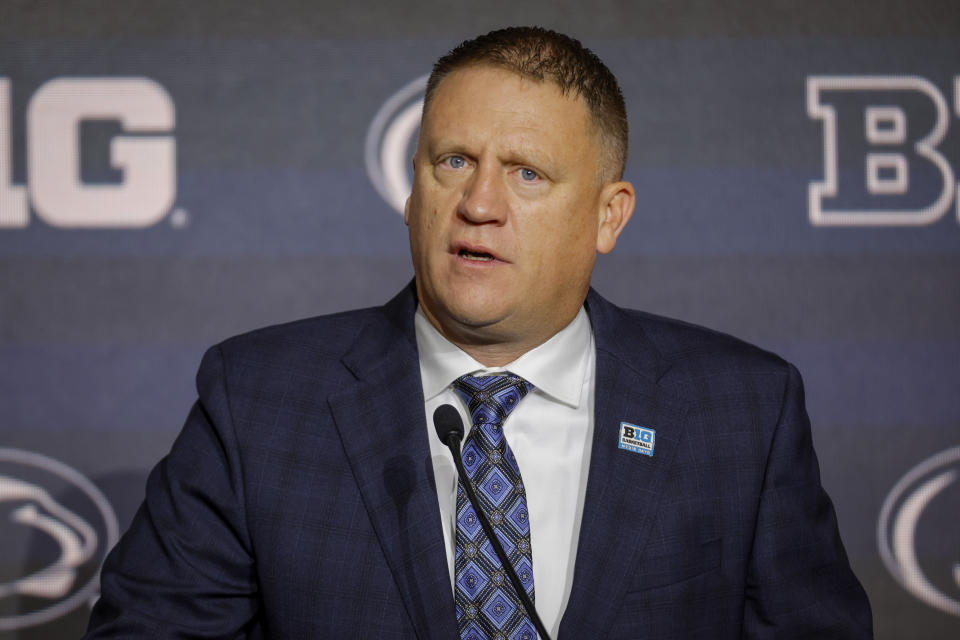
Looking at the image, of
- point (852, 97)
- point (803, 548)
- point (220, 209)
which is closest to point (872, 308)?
point (852, 97)

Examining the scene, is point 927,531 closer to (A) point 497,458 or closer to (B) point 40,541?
(A) point 497,458

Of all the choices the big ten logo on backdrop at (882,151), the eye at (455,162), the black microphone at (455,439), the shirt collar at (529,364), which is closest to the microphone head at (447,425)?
the black microphone at (455,439)

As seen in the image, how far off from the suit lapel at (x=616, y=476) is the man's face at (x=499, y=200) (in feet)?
0.53

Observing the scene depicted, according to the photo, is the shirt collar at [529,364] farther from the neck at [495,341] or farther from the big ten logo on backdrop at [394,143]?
the big ten logo on backdrop at [394,143]

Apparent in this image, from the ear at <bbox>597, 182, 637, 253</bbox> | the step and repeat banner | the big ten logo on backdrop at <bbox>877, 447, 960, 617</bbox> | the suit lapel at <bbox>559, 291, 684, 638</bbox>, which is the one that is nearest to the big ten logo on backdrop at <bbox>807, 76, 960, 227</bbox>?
the step and repeat banner

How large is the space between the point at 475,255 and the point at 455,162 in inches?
6.6

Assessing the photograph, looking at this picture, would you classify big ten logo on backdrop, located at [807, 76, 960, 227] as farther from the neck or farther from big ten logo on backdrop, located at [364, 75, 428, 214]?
the neck

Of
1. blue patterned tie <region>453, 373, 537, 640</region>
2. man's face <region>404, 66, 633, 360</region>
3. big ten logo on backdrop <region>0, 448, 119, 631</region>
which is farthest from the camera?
big ten logo on backdrop <region>0, 448, 119, 631</region>

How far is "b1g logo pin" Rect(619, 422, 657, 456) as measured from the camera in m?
1.64

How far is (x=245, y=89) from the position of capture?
256 centimetres

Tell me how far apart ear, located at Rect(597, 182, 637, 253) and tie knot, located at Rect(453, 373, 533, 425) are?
0.31 m

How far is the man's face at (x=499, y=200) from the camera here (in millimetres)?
1571

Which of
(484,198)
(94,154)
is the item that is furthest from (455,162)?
(94,154)

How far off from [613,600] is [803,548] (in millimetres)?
363
